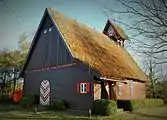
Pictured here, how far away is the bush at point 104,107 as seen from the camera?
50.5 feet

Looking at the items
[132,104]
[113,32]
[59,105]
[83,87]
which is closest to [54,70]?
[59,105]

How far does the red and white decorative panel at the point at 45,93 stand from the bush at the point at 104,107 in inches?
241

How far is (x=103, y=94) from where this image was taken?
19.1 meters

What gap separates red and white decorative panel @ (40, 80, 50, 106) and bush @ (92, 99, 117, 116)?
241 inches

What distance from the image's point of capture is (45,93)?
2136cm

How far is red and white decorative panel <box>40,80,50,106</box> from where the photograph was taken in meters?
21.1

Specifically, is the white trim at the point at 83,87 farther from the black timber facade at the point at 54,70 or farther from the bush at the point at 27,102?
the bush at the point at 27,102

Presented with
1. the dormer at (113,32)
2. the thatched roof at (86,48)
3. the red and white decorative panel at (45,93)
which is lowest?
the red and white decorative panel at (45,93)

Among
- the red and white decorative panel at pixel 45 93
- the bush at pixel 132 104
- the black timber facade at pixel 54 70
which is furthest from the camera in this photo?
the red and white decorative panel at pixel 45 93

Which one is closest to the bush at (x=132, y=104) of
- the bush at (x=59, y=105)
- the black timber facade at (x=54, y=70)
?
the black timber facade at (x=54, y=70)

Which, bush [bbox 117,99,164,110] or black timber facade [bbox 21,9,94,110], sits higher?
black timber facade [bbox 21,9,94,110]

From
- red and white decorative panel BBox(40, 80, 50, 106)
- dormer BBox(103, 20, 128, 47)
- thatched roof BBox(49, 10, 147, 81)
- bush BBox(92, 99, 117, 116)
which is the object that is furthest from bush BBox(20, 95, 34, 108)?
dormer BBox(103, 20, 128, 47)

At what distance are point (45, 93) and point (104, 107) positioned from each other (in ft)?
24.8

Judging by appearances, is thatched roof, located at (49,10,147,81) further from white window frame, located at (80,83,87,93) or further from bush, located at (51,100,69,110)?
bush, located at (51,100,69,110)
